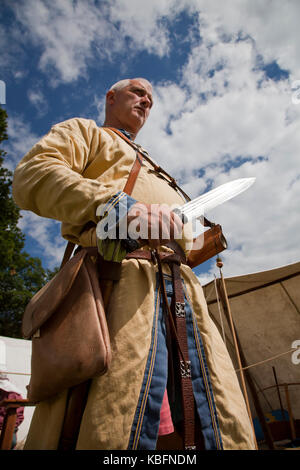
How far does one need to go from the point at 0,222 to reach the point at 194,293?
11.0 meters

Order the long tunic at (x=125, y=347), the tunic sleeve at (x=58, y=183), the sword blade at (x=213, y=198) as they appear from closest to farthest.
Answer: the long tunic at (x=125, y=347) < the tunic sleeve at (x=58, y=183) < the sword blade at (x=213, y=198)

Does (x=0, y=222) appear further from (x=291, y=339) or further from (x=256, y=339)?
(x=291, y=339)

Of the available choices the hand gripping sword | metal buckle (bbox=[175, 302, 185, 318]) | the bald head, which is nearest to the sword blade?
the hand gripping sword

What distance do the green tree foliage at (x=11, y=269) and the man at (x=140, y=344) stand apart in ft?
34.6

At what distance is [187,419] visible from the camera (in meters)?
0.88

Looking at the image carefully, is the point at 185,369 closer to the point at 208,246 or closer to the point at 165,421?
the point at 165,421

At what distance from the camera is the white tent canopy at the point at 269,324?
21.0 ft

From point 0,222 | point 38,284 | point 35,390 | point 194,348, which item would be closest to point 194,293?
point 194,348

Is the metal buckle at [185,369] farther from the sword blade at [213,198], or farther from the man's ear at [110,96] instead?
the man's ear at [110,96]

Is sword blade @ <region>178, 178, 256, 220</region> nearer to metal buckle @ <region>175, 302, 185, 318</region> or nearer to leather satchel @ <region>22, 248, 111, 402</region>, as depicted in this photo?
metal buckle @ <region>175, 302, 185, 318</region>

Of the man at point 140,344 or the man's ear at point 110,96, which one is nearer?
the man at point 140,344

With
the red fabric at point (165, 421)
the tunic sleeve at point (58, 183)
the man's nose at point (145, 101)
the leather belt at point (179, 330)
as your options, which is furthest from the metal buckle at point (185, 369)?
the man's nose at point (145, 101)

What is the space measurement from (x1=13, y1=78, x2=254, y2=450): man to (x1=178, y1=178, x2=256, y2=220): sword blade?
165mm

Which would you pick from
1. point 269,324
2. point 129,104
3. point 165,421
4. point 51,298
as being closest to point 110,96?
point 129,104
